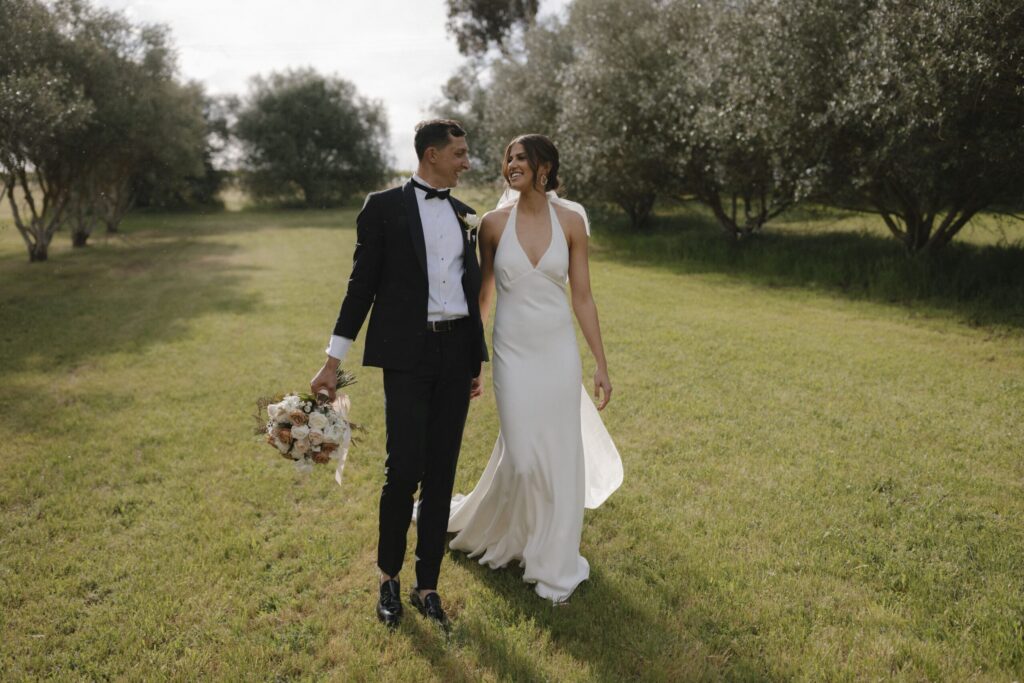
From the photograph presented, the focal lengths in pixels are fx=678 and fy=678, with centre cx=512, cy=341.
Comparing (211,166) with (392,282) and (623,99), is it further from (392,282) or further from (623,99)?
(392,282)

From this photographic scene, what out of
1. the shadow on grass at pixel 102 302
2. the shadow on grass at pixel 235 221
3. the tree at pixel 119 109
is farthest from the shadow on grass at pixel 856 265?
the shadow on grass at pixel 235 221

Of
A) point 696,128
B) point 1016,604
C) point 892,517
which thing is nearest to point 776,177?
point 696,128

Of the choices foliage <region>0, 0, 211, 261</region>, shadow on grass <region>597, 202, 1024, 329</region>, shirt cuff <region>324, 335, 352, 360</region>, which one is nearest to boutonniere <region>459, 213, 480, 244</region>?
shirt cuff <region>324, 335, 352, 360</region>

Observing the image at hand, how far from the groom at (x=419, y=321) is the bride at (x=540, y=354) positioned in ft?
0.88

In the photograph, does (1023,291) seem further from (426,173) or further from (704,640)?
(426,173)

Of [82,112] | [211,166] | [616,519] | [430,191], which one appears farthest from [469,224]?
[211,166]

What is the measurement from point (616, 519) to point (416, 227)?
278 cm

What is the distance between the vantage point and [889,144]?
11961 millimetres

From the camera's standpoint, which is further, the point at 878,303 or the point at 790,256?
the point at 790,256

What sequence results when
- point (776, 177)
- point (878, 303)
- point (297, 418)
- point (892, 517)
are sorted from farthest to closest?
point (776, 177)
point (878, 303)
point (892, 517)
point (297, 418)

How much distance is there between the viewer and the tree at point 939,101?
9.70 m

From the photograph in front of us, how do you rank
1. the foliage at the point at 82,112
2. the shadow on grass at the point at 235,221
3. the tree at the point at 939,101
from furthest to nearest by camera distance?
the shadow on grass at the point at 235,221
the foliage at the point at 82,112
the tree at the point at 939,101

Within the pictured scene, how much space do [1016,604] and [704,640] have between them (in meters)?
1.90

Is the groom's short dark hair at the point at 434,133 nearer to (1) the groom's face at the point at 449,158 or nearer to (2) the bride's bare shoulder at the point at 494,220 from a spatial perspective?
(1) the groom's face at the point at 449,158
